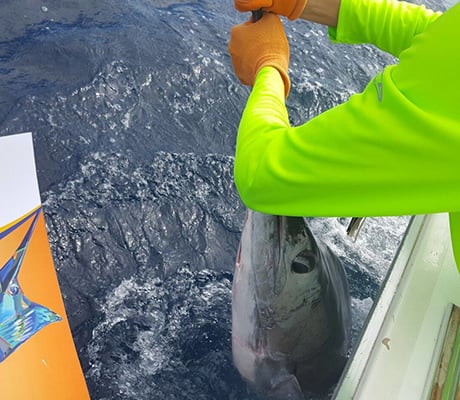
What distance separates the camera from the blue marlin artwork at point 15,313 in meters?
1.50

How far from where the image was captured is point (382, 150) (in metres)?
0.73

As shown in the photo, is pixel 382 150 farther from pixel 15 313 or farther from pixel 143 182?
pixel 143 182

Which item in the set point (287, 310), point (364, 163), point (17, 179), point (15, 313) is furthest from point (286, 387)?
point (17, 179)

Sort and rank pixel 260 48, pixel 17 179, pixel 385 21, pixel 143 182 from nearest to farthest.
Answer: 1. pixel 260 48
2. pixel 385 21
3. pixel 17 179
4. pixel 143 182

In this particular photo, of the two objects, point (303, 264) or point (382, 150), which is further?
point (303, 264)

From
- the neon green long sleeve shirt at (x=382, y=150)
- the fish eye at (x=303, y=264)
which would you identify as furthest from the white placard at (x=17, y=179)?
the neon green long sleeve shirt at (x=382, y=150)

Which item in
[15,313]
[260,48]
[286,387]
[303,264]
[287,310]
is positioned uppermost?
[260,48]

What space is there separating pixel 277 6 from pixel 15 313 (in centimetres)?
125

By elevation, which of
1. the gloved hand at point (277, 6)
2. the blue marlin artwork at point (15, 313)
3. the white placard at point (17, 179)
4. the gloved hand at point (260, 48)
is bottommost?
the blue marlin artwork at point (15, 313)

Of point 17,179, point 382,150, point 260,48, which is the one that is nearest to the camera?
point 382,150

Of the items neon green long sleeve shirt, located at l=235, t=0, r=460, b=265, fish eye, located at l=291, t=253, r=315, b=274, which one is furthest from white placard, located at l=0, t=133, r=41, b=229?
neon green long sleeve shirt, located at l=235, t=0, r=460, b=265

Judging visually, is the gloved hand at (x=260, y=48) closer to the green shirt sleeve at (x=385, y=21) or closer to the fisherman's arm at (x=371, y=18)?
the fisherman's arm at (x=371, y=18)

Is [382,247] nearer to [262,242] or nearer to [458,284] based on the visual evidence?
[458,284]

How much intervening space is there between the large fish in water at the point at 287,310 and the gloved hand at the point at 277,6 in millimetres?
559
